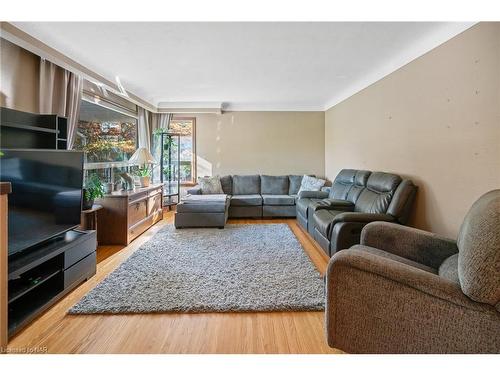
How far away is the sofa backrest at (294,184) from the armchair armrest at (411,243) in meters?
3.85

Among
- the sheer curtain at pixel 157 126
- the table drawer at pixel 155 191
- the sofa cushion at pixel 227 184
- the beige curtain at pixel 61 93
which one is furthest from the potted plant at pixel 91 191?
the sofa cushion at pixel 227 184

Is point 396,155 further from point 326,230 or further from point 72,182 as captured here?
point 72,182

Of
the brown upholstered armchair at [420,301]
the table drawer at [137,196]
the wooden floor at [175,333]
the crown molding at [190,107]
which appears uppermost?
the crown molding at [190,107]

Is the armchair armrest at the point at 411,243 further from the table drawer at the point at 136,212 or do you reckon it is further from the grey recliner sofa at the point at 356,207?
the table drawer at the point at 136,212

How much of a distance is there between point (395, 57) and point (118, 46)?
314 cm

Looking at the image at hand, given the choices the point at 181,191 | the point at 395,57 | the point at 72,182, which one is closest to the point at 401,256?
the point at 395,57

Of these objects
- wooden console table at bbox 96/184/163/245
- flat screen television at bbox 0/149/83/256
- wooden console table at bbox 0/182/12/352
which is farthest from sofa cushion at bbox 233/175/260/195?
wooden console table at bbox 0/182/12/352

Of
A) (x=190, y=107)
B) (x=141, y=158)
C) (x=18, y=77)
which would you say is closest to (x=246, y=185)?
(x=190, y=107)

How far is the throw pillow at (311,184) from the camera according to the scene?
5656 mm

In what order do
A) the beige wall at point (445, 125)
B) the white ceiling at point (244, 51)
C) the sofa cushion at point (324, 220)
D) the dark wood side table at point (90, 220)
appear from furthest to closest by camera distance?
the dark wood side table at point (90, 220) < the sofa cushion at point (324, 220) < the white ceiling at point (244, 51) < the beige wall at point (445, 125)

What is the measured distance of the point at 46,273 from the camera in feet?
7.15

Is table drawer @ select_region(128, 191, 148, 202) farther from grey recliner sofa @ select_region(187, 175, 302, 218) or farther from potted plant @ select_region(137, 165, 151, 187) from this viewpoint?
grey recliner sofa @ select_region(187, 175, 302, 218)

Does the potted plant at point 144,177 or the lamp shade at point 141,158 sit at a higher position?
the lamp shade at point 141,158
